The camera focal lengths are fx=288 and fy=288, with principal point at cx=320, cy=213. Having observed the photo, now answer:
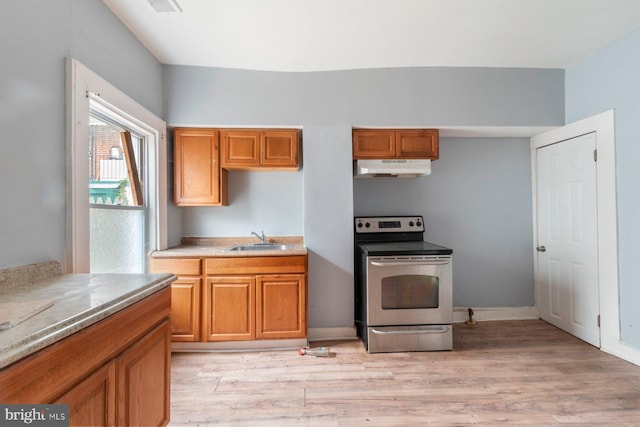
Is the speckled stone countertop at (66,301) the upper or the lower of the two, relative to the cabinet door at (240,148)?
lower

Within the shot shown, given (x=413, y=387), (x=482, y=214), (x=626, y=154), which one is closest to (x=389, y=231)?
(x=482, y=214)

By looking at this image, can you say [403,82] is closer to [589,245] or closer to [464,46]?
[464,46]

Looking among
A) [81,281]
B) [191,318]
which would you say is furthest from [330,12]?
[191,318]

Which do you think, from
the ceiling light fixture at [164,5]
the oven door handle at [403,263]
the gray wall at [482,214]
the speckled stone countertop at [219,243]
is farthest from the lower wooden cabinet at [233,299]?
the ceiling light fixture at [164,5]

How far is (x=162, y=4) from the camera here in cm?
181

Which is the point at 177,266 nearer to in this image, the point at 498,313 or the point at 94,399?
the point at 94,399

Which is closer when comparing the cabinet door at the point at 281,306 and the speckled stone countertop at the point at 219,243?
the cabinet door at the point at 281,306

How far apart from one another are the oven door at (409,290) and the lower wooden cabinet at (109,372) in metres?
1.65

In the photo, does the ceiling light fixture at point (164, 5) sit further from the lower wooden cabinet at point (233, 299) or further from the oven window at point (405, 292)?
the oven window at point (405, 292)

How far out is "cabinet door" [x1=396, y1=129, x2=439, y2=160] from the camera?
9.36 feet

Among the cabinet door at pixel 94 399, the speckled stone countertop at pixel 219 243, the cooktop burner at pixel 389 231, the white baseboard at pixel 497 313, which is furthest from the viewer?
the white baseboard at pixel 497 313

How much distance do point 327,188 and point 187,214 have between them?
1529mm

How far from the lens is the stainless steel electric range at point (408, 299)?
2498 mm

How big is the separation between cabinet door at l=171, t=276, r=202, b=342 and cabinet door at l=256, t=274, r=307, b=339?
52 cm
